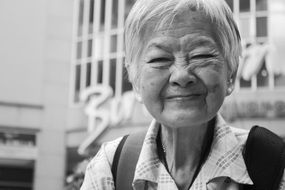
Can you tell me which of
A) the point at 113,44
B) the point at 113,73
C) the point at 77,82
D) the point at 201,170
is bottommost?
the point at 201,170

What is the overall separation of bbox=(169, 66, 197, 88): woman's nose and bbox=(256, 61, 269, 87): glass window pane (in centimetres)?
1316

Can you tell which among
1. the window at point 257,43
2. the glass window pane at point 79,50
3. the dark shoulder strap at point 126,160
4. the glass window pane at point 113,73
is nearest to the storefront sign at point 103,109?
the glass window pane at point 113,73

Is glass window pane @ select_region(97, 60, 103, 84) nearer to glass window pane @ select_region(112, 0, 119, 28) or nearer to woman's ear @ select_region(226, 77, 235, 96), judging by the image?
glass window pane @ select_region(112, 0, 119, 28)

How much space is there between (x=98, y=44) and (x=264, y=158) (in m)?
15.1

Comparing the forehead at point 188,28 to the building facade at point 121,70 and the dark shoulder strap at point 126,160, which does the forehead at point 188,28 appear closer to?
the dark shoulder strap at point 126,160

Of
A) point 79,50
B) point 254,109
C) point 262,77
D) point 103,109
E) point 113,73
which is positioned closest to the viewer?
point 254,109

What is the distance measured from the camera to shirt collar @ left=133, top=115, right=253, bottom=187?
1.21 metres

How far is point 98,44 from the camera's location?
53.0ft

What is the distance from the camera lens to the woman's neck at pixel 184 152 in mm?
1268

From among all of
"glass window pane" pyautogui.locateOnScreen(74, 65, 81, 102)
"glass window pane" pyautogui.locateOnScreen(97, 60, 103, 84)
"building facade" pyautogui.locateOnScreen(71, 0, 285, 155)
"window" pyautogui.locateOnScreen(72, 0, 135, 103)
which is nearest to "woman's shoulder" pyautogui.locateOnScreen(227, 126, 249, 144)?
"building facade" pyautogui.locateOnScreen(71, 0, 285, 155)

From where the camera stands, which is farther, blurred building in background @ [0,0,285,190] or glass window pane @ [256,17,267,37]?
blurred building in background @ [0,0,285,190]

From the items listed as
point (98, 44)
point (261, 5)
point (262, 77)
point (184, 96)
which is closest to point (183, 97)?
point (184, 96)

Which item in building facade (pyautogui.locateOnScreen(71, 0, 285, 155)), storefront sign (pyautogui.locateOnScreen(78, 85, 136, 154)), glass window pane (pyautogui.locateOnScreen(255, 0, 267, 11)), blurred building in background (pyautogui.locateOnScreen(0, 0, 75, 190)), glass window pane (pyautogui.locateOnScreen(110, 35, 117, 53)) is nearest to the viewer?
building facade (pyautogui.locateOnScreen(71, 0, 285, 155))

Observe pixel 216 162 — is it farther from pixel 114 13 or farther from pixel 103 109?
pixel 114 13
